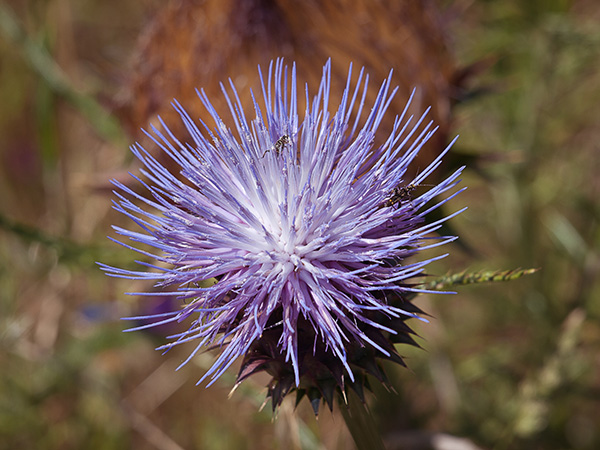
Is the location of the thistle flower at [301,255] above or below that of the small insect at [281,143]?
below

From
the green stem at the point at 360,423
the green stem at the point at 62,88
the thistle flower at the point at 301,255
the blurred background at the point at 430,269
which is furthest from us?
the green stem at the point at 62,88

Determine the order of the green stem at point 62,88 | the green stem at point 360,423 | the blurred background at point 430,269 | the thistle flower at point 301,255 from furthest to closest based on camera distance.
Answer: the green stem at point 62,88 < the blurred background at point 430,269 < the green stem at point 360,423 < the thistle flower at point 301,255

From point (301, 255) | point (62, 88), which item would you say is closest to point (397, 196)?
point (301, 255)

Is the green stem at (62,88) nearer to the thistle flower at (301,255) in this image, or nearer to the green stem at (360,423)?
the thistle flower at (301,255)

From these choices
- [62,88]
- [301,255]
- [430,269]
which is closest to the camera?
[301,255]

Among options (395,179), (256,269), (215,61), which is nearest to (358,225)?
(395,179)

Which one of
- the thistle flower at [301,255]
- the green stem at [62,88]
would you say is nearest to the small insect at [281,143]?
the thistle flower at [301,255]

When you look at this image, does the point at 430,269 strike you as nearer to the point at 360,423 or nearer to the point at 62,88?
the point at 360,423
